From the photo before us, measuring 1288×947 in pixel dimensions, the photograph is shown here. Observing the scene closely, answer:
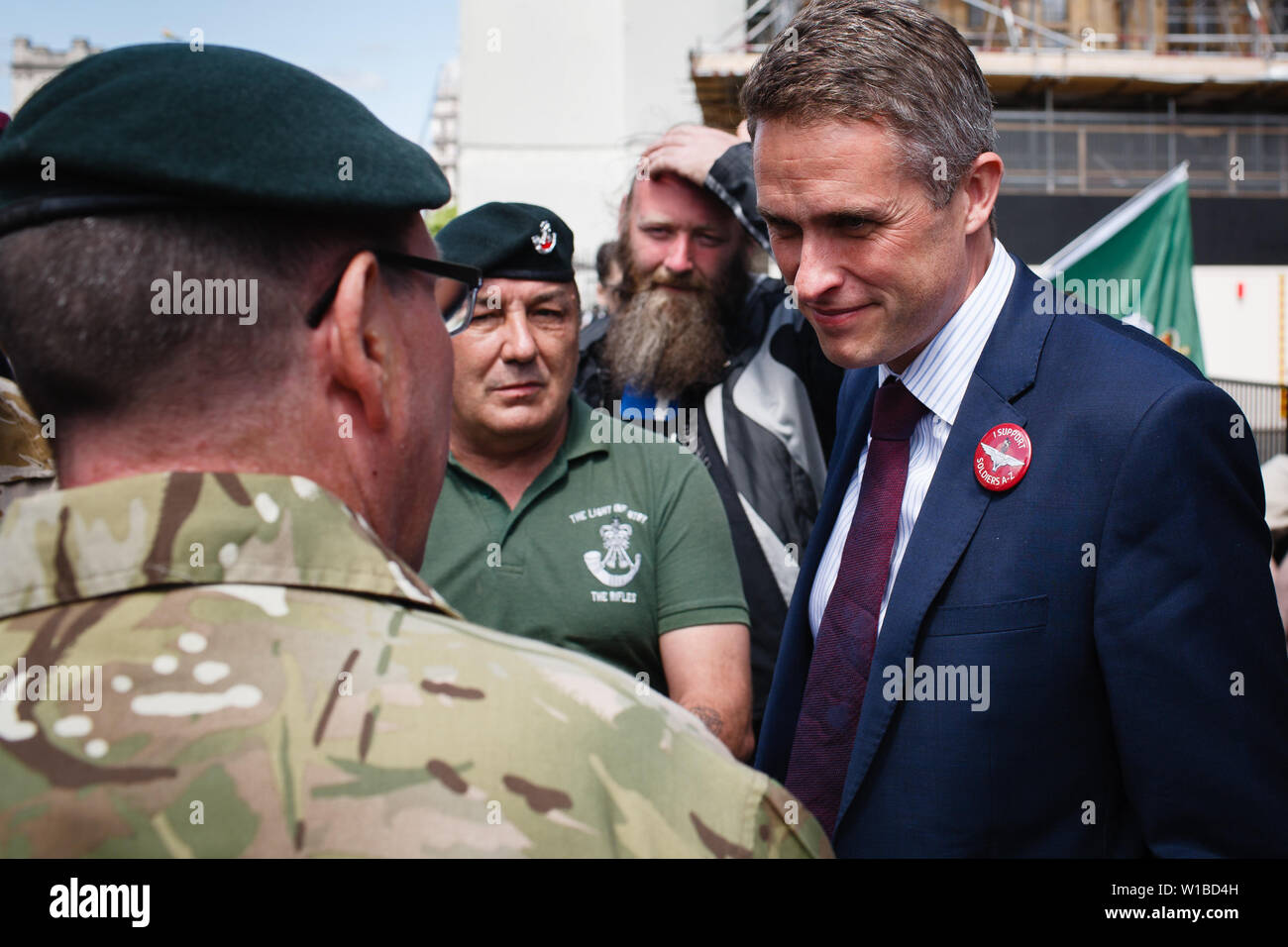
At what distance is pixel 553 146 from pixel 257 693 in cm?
1587

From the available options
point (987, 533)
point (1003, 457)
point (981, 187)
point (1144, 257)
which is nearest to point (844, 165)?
point (981, 187)

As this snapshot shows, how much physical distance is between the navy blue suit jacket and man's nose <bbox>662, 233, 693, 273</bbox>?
6.33ft

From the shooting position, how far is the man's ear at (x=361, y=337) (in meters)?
→ 1.18

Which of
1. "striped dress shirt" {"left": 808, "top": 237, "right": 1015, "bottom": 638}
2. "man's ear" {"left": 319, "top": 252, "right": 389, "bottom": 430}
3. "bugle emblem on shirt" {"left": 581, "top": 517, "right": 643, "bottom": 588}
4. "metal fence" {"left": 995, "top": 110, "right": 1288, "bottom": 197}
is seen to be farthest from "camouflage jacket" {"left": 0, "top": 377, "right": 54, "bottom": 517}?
"metal fence" {"left": 995, "top": 110, "right": 1288, "bottom": 197}

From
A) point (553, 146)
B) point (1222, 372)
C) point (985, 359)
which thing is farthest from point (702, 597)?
point (1222, 372)

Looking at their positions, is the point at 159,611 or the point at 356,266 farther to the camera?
the point at 356,266

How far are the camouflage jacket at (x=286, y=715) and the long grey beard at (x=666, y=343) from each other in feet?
8.25

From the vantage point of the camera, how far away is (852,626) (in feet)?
6.89

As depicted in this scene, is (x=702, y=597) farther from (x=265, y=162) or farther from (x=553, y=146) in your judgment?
(x=553, y=146)

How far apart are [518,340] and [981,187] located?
1.43 m

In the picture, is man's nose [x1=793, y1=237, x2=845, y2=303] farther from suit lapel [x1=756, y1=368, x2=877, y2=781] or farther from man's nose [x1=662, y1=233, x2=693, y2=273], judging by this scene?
man's nose [x1=662, y1=233, x2=693, y2=273]

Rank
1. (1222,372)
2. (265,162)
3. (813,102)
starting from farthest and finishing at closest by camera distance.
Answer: (1222,372)
(813,102)
(265,162)

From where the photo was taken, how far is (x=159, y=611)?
1052mm

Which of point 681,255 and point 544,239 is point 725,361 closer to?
point 681,255
